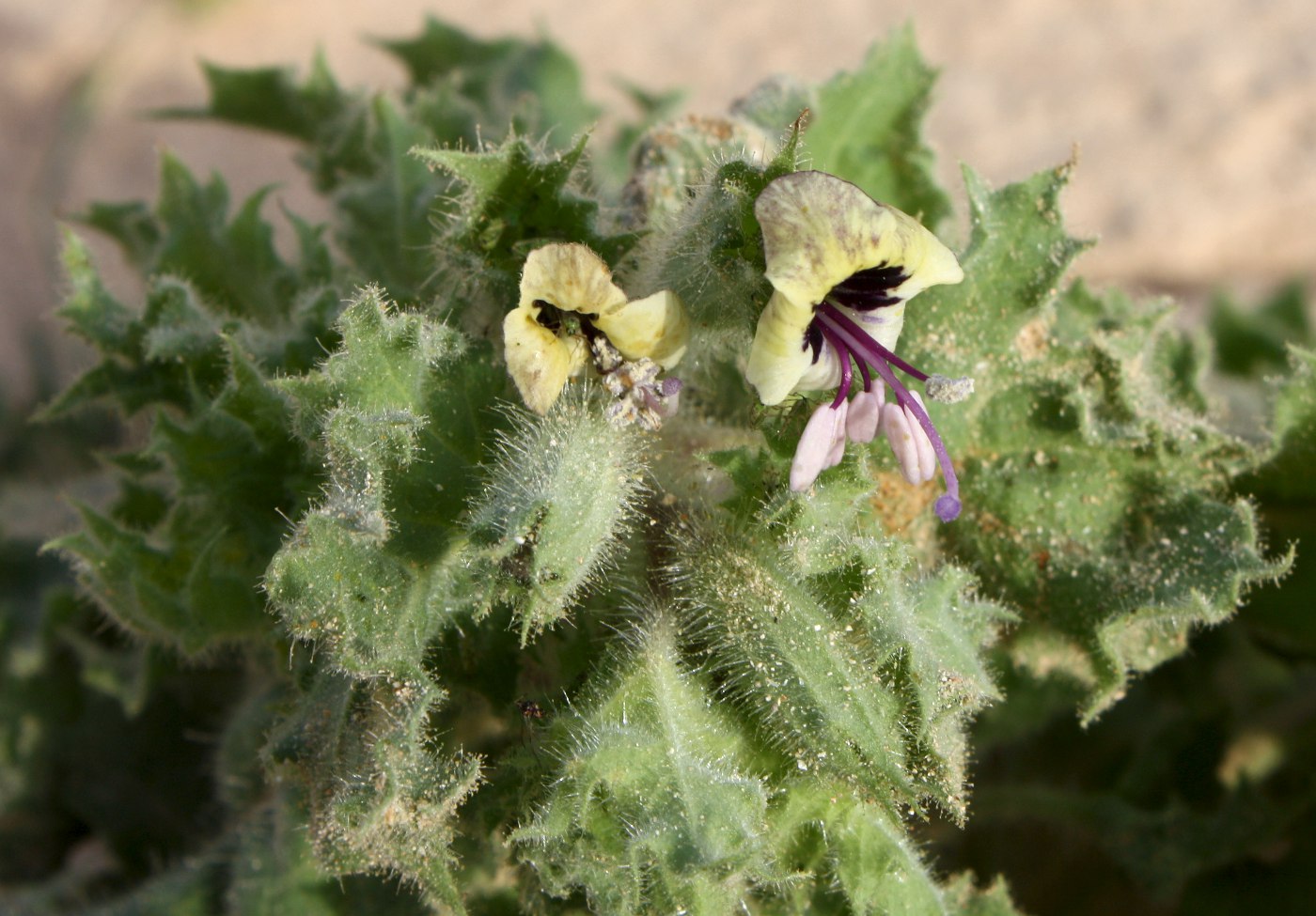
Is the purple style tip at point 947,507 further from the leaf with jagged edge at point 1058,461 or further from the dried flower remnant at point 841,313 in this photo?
the leaf with jagged edge at point 1058,461

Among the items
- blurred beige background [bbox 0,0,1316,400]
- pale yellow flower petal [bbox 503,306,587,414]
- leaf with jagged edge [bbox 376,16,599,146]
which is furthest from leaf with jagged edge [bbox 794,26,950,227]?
blurred beige background [bbox 0,0,1316,400]

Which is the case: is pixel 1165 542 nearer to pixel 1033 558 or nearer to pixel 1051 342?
pixel 1033 558

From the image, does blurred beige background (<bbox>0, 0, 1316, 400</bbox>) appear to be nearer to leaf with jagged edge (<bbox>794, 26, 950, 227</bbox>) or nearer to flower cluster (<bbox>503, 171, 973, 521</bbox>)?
leaf with jagged edge (<bbox>794, 26, 950, 227</bbox>)

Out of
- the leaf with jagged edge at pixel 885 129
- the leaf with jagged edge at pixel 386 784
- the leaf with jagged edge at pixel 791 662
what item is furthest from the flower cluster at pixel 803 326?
the leaf with jagged edge at pixel 885 129

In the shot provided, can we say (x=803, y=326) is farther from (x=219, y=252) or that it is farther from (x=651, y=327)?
(x=219, y=252)

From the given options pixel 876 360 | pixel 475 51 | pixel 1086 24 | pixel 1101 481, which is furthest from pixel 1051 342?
pixel 1086 24

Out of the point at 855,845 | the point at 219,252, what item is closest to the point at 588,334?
the point at 855,845
